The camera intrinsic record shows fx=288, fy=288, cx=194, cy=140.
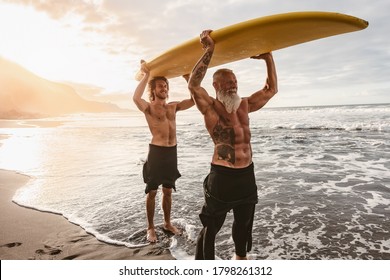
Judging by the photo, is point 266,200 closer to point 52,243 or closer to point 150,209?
point 150,209

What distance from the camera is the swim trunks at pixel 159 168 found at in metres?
3.73

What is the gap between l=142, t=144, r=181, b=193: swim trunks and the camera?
12.2ft

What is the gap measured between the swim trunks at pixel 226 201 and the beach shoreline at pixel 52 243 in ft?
2.74

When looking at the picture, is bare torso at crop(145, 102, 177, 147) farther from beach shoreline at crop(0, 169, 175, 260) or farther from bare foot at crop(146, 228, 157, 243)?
beach shoreline at crop(0, 169, 175, 260)

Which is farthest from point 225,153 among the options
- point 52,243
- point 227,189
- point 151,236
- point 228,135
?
point 52,243

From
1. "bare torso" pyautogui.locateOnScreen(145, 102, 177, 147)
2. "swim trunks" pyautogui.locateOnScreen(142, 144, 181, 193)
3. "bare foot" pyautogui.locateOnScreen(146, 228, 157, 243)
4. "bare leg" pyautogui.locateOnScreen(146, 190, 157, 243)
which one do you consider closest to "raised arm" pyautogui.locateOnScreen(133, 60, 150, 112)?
"bare torso" pyautogui.locateOnScreen(145, 102, 177, 147)

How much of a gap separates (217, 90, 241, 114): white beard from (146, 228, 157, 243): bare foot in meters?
2.03

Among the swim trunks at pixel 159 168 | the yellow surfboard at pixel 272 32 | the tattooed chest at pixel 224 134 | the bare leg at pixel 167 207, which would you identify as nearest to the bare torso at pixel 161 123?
the swim trunks at pixel 159 168

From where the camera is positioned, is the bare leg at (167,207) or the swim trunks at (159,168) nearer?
the swim trunks at (159,168)

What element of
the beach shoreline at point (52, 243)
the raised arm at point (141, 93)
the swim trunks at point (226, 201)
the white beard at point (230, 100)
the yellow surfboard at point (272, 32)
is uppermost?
the yellow surfboard at point (272, 32)

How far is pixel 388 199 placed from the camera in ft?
16.5

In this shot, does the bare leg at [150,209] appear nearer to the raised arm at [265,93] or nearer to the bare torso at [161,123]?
the bare torso at [161,123]
